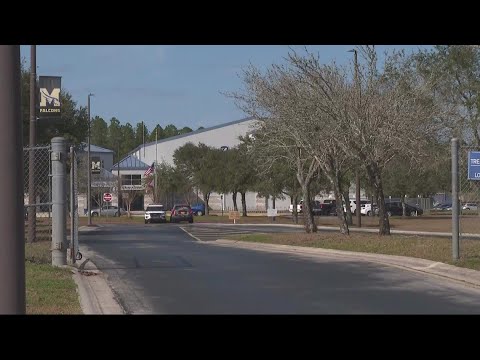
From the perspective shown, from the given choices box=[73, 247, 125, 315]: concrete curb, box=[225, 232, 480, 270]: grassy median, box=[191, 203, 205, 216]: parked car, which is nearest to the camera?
box=[73, 247, 125, 315]: concrete curb

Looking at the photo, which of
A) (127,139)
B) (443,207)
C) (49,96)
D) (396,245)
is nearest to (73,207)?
(49,96)

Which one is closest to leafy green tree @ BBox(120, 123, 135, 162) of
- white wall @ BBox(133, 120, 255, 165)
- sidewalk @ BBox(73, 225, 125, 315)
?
white wall @ BBox(133, 120, 255, 165)

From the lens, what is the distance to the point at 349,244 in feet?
76.3

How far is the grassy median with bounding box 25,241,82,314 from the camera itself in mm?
10927

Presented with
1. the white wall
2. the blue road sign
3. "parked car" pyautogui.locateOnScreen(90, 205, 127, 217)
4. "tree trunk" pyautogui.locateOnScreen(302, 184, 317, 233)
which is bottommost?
"parked car" pyautogui.locateOnScreen(90, 205, 127, 217)

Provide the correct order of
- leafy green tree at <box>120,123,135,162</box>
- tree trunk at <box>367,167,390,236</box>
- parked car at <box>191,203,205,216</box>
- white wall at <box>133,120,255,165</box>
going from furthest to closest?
leafy green tree at <box>120,123,135,162</box> < white wall at <box>133,120,255,165</box> < parked car at <box>191,203,205,216</box> < tree trunk at <box>367,167,390,236</box>

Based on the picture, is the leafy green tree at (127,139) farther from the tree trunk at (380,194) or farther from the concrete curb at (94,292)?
the concrete curb at (94,292)

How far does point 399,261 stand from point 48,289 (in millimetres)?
9407

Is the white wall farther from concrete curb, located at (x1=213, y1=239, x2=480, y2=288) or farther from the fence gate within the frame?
concrete curb, located at (x1=213, y1=239, x2=480, y2=288)

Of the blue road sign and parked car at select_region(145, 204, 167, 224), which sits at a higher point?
the blue road sign

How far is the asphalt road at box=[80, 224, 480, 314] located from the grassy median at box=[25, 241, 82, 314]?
87 centimetres

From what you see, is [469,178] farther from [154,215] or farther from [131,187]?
[131,187]

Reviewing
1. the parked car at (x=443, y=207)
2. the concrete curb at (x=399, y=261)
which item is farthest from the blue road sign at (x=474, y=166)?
the parked car at (x=443, y=207)
